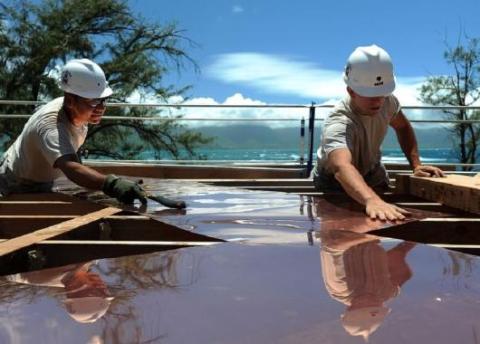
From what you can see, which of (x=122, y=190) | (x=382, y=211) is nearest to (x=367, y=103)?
(x=382, y=211)

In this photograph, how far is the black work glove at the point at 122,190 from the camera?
8.89 ft

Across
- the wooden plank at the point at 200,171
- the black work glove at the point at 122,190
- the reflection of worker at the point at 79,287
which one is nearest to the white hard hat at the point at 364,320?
the reflection of worker at the point at 79,287

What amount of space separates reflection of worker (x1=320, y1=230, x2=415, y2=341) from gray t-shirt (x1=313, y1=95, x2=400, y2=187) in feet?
3.14

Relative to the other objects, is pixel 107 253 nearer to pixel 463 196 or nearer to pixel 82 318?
pixel 82 318

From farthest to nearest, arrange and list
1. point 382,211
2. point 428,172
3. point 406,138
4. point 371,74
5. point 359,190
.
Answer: point 406,138, point 428,172, point 371,74, point 359,190, point 382,211

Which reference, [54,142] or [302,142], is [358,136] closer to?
[54,142]

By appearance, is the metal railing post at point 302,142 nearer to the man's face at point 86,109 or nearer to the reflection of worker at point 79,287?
the man's face at point 86,109

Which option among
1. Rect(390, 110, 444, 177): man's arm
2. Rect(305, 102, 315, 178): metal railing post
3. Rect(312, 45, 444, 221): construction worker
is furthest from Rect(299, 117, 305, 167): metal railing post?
Rect(312, 45, 444, 221): construction worker

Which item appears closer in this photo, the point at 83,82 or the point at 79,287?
the point at 79,287

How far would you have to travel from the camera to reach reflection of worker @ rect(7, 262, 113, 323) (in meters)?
1.32

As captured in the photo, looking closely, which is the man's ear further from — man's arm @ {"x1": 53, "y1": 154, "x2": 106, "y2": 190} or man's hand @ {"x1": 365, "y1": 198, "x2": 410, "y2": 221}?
man's hand @ {"x1": 365, "y1": 198, "x2": 410, "y2": 221}

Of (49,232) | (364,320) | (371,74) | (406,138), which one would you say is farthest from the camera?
(406,138)

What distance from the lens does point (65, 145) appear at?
9.43 feet

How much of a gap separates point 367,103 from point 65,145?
5.17 ft
